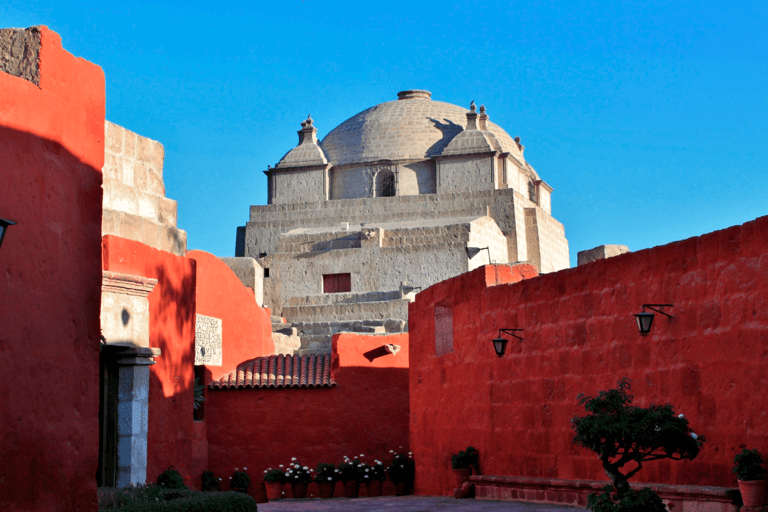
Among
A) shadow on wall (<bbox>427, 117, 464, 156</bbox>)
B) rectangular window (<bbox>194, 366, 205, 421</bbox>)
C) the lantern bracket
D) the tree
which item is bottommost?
the tree

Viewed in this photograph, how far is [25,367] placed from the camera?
5.14 meters

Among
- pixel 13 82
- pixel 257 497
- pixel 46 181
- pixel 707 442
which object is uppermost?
pixel 13 82

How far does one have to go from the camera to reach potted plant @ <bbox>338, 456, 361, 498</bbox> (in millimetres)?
13984

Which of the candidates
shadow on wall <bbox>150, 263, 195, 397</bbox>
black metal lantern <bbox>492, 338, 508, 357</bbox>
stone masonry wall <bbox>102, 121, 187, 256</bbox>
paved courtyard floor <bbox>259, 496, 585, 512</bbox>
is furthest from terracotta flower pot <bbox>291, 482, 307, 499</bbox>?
stone masonry wall <bbox>102, 121, 187, 256</bbox>

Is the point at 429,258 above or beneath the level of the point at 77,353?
above

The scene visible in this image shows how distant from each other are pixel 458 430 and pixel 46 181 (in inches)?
308

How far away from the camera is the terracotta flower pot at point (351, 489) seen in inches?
553

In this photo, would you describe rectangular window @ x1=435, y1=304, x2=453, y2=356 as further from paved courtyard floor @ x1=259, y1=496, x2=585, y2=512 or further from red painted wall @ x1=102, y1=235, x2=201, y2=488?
red painted wall @ x1=102, y1=235, x2=201, y2=488

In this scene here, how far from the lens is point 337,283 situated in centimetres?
2603

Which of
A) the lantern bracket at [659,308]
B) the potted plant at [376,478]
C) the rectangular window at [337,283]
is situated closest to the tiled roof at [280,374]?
the potted plant at [376,478]

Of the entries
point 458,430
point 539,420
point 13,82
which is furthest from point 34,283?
point 458,430

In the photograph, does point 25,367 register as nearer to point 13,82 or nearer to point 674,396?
point 13,82

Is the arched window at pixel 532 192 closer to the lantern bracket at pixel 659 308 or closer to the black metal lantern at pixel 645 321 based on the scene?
the lantern bracket at pixel 659 308

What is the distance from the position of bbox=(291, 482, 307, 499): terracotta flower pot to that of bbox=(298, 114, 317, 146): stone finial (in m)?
19.9
